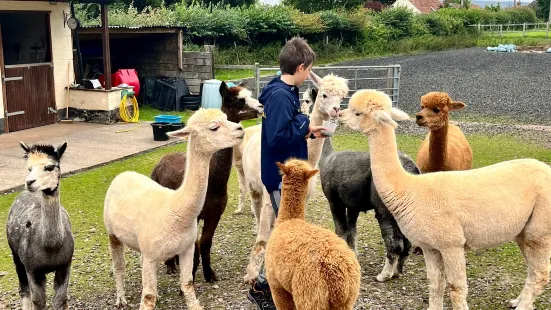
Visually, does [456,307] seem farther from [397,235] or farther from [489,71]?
[489,71]

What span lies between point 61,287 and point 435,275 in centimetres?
293

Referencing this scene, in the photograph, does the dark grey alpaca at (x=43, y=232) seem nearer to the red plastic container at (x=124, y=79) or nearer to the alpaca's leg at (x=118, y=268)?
the alpaca's leg at (x=118, y=268)

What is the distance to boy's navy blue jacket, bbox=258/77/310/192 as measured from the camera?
3.95 metres

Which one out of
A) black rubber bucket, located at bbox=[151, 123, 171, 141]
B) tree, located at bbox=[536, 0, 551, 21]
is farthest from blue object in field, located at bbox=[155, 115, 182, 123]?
tree, located at bbox=[536, 0, 551, 21]

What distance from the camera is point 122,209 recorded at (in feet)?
14.8

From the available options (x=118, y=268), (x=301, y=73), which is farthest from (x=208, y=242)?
(x=301, y=73)

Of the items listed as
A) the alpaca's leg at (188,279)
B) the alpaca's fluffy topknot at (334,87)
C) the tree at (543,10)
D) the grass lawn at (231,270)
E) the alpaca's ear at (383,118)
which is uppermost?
the tree at (543,10)

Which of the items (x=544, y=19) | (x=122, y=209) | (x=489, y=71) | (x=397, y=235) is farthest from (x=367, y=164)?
(x=544, y=19)

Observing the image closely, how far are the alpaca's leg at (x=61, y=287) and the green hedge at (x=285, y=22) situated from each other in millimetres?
14648

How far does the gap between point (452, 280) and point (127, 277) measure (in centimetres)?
306

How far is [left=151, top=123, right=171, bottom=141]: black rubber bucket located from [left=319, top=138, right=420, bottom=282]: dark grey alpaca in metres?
5.82

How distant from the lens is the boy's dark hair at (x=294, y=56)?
3.98 metres

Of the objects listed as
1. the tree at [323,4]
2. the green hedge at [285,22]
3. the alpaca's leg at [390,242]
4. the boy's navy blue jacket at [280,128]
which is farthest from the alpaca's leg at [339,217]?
the tree at [323,4]

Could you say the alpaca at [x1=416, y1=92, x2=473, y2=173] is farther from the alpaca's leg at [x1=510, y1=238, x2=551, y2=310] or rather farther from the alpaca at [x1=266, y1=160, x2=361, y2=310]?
the alpaca at [x1=266, y1=160, x2=361, y2=310]
